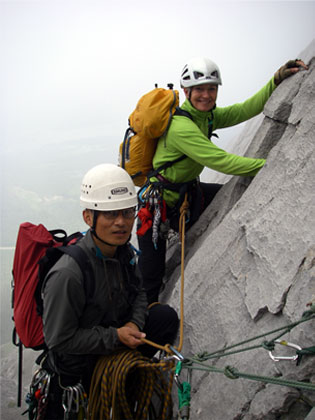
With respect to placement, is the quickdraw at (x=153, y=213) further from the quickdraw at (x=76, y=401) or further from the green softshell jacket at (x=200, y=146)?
the quickdraw at (x=76, y=401)

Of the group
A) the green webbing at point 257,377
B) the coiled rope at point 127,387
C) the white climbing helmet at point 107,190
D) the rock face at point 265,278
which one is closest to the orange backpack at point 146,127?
the rock face at point 265,278

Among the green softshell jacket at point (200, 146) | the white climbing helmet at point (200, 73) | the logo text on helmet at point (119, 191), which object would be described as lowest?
the logo text on helmet at point (119, 191)

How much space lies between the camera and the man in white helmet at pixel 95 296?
6.94 feet

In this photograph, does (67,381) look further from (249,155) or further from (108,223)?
(249,155)

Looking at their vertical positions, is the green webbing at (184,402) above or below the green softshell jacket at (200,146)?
below

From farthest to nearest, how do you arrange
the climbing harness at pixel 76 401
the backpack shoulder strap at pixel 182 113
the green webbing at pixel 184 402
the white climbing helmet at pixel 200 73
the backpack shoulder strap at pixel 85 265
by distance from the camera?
the backpack shoulder strap at pixel 182 113 < the white climbing helmet at pixel 200 73 < the climbing harness at pixel 76 401 < the backpack shoulder strap at pixel 85 265 < the green webbing at pixel 184 402

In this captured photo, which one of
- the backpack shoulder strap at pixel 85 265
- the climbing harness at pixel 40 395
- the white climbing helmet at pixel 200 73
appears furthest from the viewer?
the white climbing helmet at pixel 200 73

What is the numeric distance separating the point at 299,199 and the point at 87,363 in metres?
1.93

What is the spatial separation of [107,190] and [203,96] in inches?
67.8

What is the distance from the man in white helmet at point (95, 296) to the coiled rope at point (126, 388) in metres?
0.10

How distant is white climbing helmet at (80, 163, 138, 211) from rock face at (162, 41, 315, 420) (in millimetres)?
1028

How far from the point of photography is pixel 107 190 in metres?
2.33

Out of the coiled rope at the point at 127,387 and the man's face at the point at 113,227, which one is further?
the man's face at the point at 113,227

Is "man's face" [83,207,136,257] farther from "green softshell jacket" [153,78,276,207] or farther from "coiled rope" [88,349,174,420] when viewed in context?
"green softshell jacket" [153,78,276,207]
